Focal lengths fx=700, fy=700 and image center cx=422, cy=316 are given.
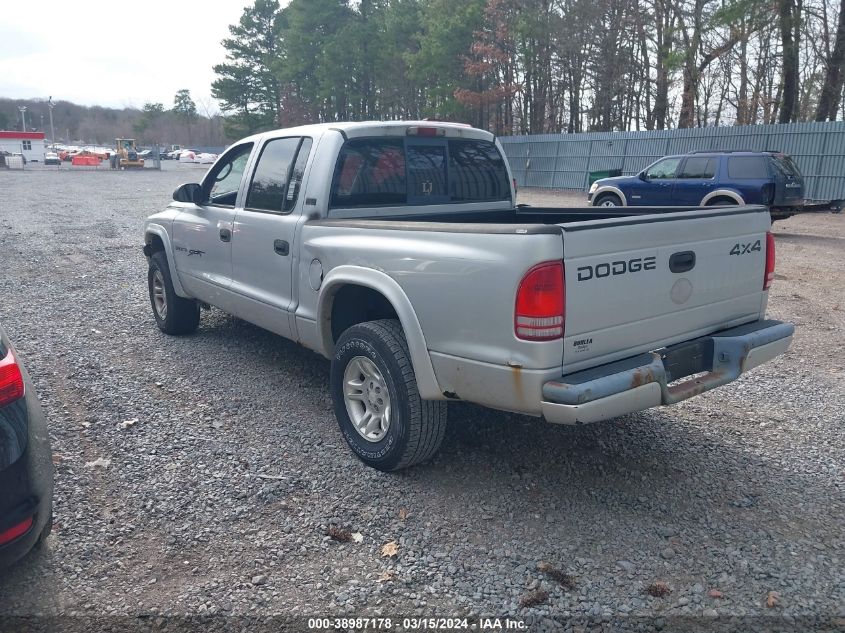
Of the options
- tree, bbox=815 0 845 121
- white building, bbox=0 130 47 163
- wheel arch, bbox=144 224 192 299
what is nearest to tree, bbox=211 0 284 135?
white building, bbox=0 130 47 163

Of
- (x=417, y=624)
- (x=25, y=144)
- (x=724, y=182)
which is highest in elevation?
(x=25, y=144)

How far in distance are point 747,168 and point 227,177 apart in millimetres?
12329

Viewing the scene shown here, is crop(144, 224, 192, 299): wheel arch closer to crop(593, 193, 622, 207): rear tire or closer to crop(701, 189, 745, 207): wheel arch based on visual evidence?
crop(701, 189, 745, 207): wheel arch

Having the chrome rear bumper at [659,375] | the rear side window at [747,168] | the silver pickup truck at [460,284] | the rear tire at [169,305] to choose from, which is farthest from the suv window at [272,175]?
the rear side window at [747,168]

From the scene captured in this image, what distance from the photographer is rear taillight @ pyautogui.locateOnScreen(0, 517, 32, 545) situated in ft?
8.92

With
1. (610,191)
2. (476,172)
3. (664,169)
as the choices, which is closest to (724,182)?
(664,169)

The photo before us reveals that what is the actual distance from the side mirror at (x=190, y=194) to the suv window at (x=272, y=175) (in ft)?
2.58

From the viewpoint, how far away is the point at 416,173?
4926 millimetres

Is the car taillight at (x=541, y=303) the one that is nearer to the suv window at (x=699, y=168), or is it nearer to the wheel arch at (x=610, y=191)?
the suv window at (x=699, y=168)

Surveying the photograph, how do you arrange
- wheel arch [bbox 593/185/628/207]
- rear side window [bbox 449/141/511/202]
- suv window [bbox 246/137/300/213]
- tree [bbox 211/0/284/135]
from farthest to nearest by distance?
tree [bbox 211/0/284/135] < wheel arch [bbox 593/185/628/207] < rear side window [bbox 449/141/511/202] < suv window [bbox 246/137/300/213]

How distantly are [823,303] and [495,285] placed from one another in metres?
7.12

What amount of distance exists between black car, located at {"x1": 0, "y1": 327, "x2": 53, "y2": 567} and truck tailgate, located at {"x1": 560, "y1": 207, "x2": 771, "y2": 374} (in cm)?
229

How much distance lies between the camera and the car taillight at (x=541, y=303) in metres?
3.07

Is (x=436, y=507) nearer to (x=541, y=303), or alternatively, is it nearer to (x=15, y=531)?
(x=541, y=303)
